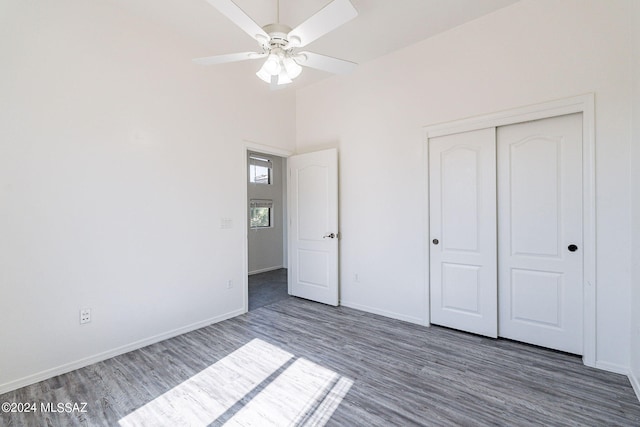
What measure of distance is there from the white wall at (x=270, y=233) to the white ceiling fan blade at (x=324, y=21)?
425 centimetres

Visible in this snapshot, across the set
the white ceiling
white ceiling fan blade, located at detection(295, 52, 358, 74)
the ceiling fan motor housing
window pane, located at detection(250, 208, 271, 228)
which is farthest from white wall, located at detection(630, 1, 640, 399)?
window pane, located at detection(250, 208, 271, 228)

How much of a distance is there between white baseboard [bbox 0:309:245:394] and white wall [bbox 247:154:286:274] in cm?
271

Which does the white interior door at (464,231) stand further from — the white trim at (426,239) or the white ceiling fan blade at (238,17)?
the white ceiling fan blade at (238,17)

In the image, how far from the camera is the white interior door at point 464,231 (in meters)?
2.78

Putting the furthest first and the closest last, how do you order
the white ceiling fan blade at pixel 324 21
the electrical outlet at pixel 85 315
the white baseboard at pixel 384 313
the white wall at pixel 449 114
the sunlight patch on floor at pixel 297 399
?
the white baseboard at pixel 384 313, the electrical outlet at pixel 85 315, the white wall at pixel 449 114, the sunlight patch on floor at pixel 297 399, the white ceiling fan blade at pixel 324 21

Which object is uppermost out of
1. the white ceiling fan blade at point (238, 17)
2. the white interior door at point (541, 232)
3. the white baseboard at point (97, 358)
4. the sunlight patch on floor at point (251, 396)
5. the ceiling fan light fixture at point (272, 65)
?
the white ceiling fan blade at point (238, 17)

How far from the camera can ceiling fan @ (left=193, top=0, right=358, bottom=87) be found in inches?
63.4

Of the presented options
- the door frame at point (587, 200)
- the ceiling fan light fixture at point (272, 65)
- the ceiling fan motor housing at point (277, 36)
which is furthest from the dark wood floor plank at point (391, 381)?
the ceiling fan motor housing at point (277, 36)

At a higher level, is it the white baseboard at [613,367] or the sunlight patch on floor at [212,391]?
the white baseboard at [613,367]

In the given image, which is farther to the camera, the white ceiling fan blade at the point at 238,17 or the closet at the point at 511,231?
the closet at the point at 511,231

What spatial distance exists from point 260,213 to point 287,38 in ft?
15.1

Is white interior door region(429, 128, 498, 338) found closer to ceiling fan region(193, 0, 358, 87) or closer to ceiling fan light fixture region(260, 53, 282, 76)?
ceiling fan region(193, 0, 358, 87)

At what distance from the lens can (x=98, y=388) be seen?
81.4 inches

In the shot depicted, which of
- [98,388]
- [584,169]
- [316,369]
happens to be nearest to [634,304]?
[584,169]
